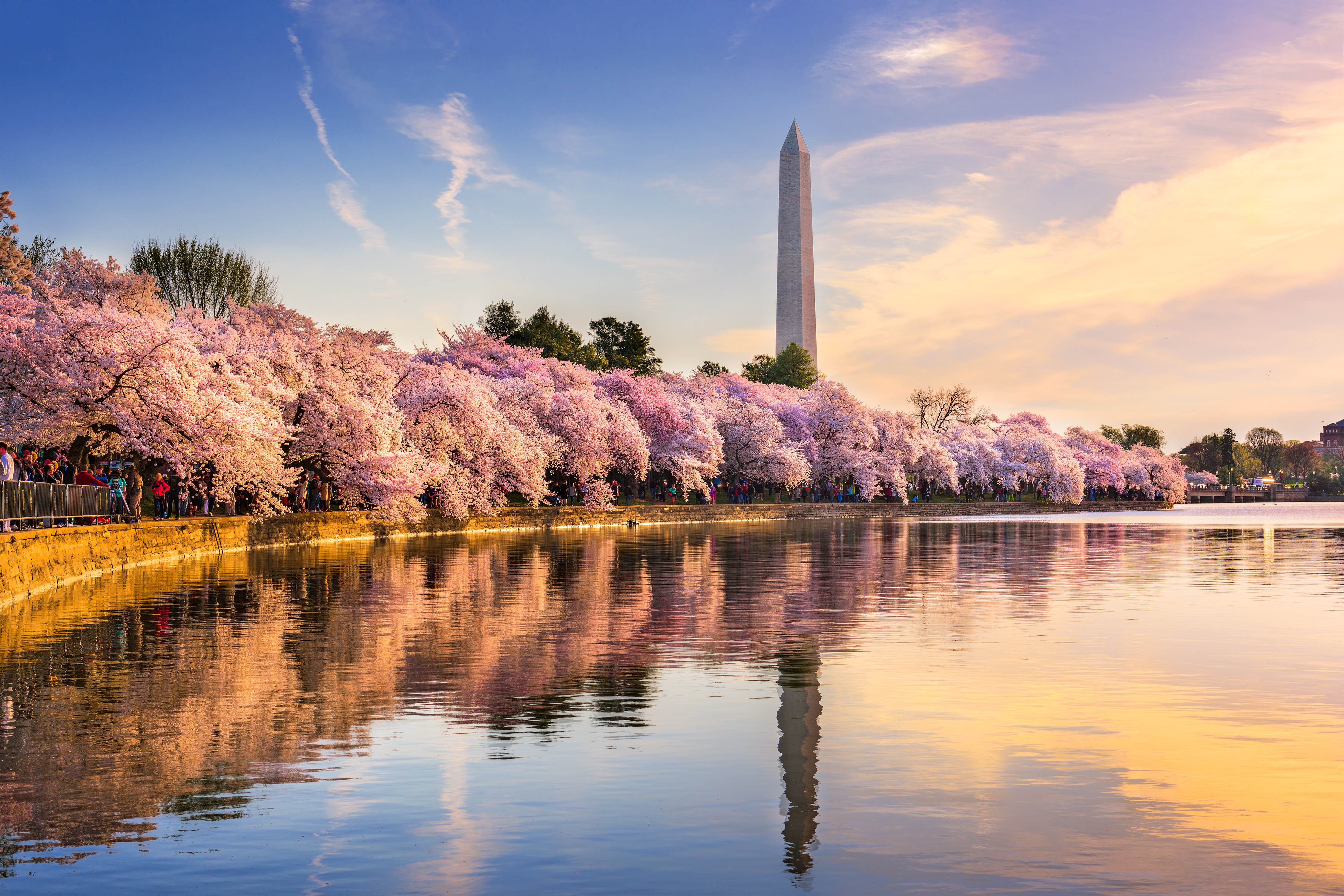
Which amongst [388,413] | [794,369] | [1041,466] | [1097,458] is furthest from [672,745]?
[1097,458]

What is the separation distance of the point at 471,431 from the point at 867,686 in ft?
169

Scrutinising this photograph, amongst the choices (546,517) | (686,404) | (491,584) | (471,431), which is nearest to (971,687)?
(491,584)

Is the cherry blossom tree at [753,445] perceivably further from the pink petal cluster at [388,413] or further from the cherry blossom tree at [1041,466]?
the cherry blossom tree at [1041,466]

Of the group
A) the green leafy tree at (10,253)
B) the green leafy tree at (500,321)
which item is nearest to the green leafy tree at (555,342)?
the green leafy tree at (500,321)

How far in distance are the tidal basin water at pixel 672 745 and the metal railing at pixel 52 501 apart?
2691mm

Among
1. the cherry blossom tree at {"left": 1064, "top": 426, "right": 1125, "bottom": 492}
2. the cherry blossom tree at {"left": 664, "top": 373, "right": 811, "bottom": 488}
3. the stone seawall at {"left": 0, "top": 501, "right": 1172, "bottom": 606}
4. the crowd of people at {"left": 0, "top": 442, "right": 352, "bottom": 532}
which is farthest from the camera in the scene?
the cherry blossom tree at {"left": 1064, "top": 426, "right": 1125, "bottom": 492}

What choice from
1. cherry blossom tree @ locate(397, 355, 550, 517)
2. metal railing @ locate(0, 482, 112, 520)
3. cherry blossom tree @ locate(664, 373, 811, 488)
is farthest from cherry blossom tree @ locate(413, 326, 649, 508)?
metal railing @ locate(0, 482, 112, 520)

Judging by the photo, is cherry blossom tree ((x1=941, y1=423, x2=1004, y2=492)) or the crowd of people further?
cherry blossom tree ((x1=941, y1=423, x2=1004, y2=492))

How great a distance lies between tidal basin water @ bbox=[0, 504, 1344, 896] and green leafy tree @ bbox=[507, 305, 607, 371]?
3428 inches

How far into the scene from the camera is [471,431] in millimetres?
64250

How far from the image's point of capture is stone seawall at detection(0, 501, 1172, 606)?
26.6m

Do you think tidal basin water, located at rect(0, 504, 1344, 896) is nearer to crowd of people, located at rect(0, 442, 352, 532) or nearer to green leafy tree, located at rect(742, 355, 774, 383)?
crowd of people, located at rect(0, 442, 352, 532)

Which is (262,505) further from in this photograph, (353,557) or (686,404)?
(686,404)

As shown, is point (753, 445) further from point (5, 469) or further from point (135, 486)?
point (5, 469)
